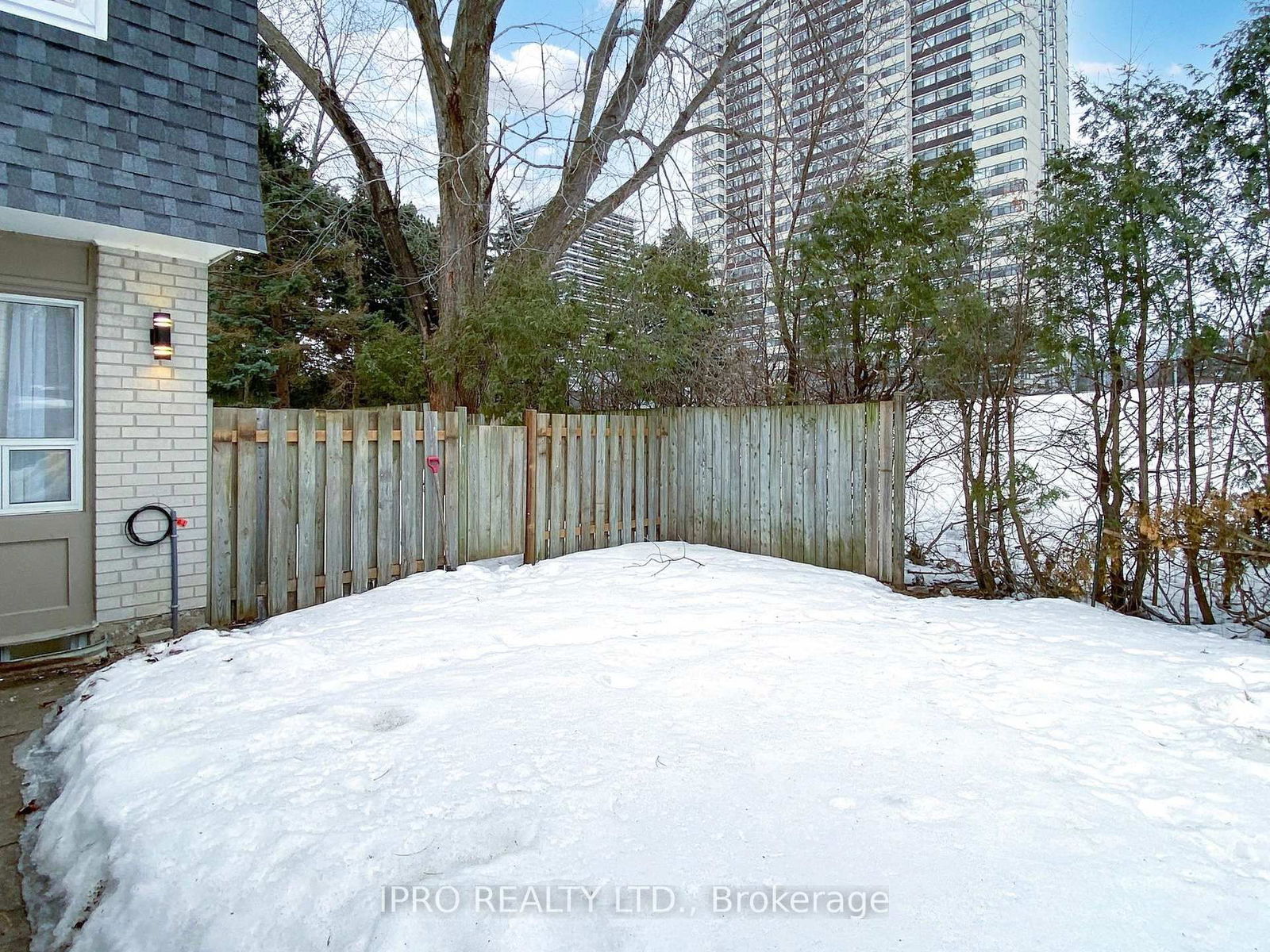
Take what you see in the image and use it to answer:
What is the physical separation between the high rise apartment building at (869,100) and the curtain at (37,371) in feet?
18.0

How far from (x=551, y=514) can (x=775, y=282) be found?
309 centimetres

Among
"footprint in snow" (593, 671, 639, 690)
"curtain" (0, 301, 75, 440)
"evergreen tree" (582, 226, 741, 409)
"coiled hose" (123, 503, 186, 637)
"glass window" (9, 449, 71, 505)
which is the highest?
"evergreen tree" (582, 226, 741, 409)

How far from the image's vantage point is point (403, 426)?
209 inches

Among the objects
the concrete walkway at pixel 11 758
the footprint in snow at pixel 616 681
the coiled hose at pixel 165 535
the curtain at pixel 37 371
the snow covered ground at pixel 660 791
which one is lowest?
the concrete walkway at pixel 11 758

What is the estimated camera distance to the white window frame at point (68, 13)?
366 centimetres

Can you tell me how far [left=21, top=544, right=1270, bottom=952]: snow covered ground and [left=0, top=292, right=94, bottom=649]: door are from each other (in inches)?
31.2

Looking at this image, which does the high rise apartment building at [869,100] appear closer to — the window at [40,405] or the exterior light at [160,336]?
the exterior light at [160,336]

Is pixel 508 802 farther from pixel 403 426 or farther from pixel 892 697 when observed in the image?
pixel 403 426

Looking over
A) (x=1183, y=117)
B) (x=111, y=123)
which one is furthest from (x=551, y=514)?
(x=1183, y=117)

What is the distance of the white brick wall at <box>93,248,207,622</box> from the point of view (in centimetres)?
410

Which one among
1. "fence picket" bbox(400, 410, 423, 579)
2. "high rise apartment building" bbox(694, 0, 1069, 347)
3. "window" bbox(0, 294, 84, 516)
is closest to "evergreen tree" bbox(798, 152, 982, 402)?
"high rise apartment building" bbox(694, 0, 1069, 347)

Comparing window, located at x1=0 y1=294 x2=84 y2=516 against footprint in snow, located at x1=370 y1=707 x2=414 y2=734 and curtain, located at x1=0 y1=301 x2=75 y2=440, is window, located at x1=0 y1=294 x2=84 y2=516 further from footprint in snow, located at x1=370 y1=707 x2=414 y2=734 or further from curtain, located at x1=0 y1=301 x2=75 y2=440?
footprint in snow, located at x1=370 y1=707 x2=414 y2=734

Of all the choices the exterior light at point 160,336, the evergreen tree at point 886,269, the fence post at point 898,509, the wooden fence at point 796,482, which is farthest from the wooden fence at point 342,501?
the fence post at point 898,509

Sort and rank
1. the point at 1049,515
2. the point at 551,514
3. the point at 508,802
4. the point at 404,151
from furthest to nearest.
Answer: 1. the point at 404,151
2. the point at 551,514
3. the point at 1049,515
4. the point at 508,802
